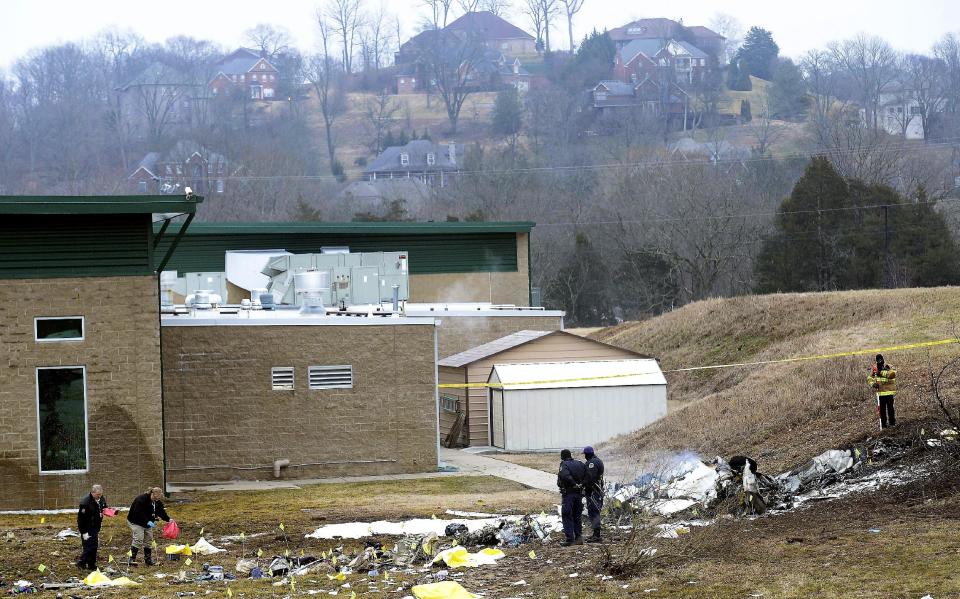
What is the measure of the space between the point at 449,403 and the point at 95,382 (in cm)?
1339

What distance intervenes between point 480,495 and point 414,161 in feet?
399

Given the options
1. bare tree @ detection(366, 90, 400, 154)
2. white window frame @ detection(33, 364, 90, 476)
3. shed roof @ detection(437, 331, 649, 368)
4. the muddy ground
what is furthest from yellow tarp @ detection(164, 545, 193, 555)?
bare tree @ detection(366, 90, 400, 154)

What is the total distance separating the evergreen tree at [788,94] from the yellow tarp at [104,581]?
155 meters

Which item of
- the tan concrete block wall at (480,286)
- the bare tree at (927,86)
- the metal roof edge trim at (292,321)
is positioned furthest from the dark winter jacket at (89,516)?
the bare tree at (927,86)

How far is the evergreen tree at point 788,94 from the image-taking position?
163m

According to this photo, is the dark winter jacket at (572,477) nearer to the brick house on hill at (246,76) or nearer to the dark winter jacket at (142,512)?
the dark winter jacket at (142,512)

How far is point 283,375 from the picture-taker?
27.0 meters

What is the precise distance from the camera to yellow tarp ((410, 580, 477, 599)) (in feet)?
45.9

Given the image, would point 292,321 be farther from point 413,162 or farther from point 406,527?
point 413,162

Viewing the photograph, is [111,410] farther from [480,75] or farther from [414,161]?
[480,75]

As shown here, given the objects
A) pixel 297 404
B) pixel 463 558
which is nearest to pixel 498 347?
pixel 297 404

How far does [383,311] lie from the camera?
29.9 metres

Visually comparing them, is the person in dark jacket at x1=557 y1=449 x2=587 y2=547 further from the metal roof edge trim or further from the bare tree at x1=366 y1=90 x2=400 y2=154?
the bare tree at x1=366 y1=90 x2=400 y2=154

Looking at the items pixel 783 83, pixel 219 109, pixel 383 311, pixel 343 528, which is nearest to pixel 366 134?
pixel 219 109
